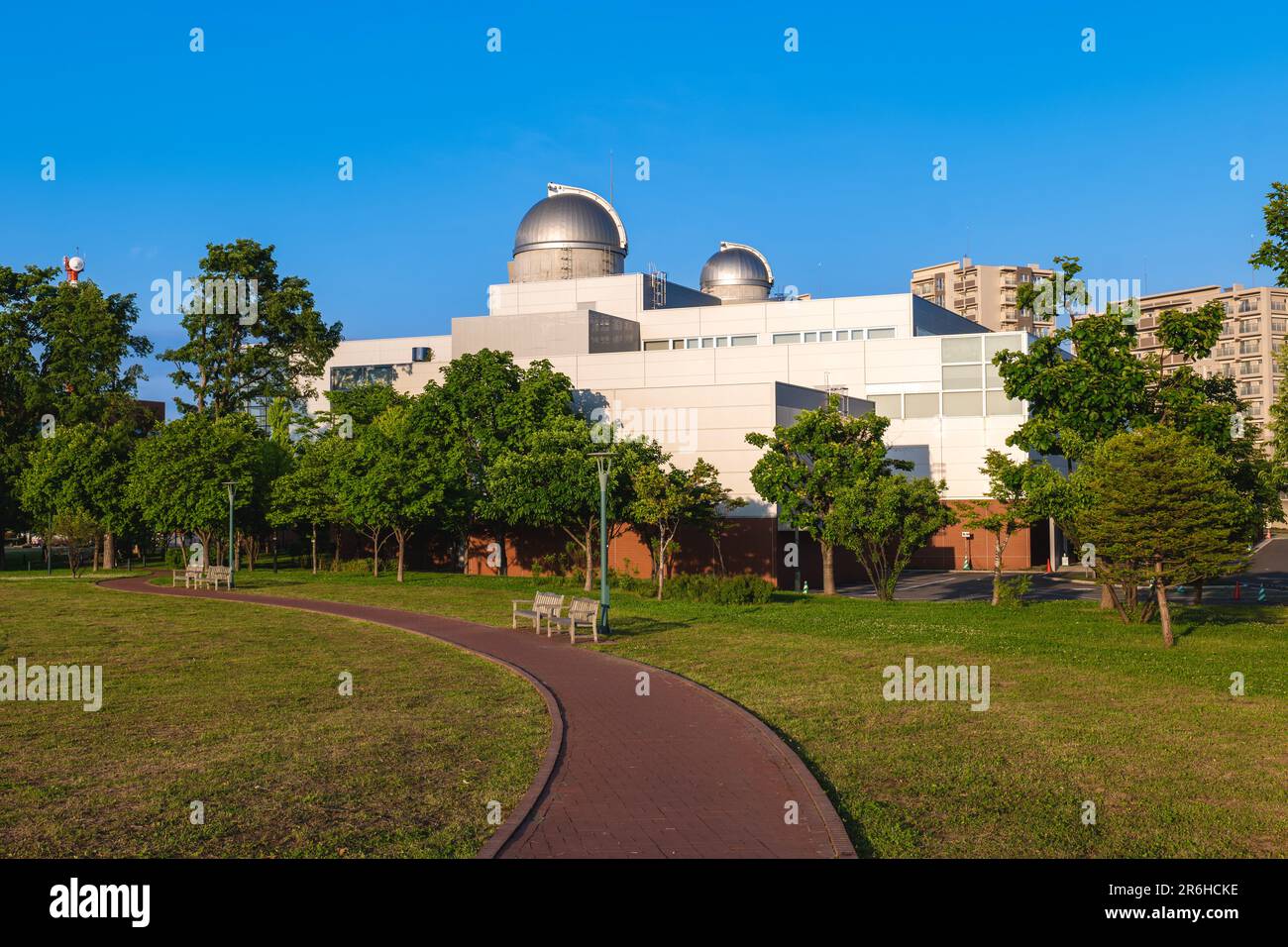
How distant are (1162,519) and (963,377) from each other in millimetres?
35725

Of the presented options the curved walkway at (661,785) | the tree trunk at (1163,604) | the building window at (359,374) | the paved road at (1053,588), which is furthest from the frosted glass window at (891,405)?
the curved walkway at (661,785)

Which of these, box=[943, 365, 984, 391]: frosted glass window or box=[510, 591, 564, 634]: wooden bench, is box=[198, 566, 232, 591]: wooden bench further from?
box=[943, 365, 984, 391]: frosted glass window

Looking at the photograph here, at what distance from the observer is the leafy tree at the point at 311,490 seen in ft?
158

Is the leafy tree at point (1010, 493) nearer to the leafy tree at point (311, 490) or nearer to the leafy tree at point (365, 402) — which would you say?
the leafy tree at point (311, 490)

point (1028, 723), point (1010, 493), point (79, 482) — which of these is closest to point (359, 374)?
point (79, 482)

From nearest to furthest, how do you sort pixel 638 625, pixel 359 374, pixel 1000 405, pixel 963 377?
pixel 638 625 < pixel 1000 405 < pixel 963 377 < pixel 359 374

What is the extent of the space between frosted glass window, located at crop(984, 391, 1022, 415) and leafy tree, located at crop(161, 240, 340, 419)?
37.0 metres

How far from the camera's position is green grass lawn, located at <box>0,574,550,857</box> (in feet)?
30.1

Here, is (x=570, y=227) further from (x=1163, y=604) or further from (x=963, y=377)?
(x=1163, y=604)

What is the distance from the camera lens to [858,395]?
56.9 meters

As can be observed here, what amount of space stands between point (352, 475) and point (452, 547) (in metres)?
8.06

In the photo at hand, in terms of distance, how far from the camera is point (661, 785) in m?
10.6

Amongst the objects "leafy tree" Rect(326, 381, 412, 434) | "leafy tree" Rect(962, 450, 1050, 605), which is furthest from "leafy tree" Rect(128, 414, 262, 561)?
"leafy tree" Rect(962, 450, 1050, 605)
